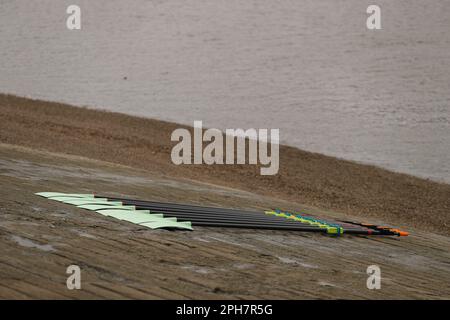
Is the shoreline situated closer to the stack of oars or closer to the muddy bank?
the stack of oars

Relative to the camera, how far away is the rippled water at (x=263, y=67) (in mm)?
12250

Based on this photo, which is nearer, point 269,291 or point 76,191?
point 269,291

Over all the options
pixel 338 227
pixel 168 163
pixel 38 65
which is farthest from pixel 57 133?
pixel 338 227

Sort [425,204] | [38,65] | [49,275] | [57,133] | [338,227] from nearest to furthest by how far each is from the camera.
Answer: [49,275] → [338,227] → [425,204] → [57,133] → [38,65]

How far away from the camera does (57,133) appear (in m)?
10.0

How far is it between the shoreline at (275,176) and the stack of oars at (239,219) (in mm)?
2768

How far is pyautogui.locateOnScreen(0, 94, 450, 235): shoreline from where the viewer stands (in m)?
8.27

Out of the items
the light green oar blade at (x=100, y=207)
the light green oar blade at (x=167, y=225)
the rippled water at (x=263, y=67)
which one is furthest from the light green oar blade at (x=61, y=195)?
the rippled water at (x=263, y=67)

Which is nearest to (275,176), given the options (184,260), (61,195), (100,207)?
(61,195)

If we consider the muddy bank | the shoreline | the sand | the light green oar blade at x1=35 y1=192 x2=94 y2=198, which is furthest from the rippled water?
the light green oar blade at x1=35 y1=192 x2=94 y2=198

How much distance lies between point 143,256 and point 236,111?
1020 centimetres

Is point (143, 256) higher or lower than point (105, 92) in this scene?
lower

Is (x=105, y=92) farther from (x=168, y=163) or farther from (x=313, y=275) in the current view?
(x=313, y=275)

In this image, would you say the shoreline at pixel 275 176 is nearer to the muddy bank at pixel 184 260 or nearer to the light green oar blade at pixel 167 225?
the muddy bank at pixel 184 260
